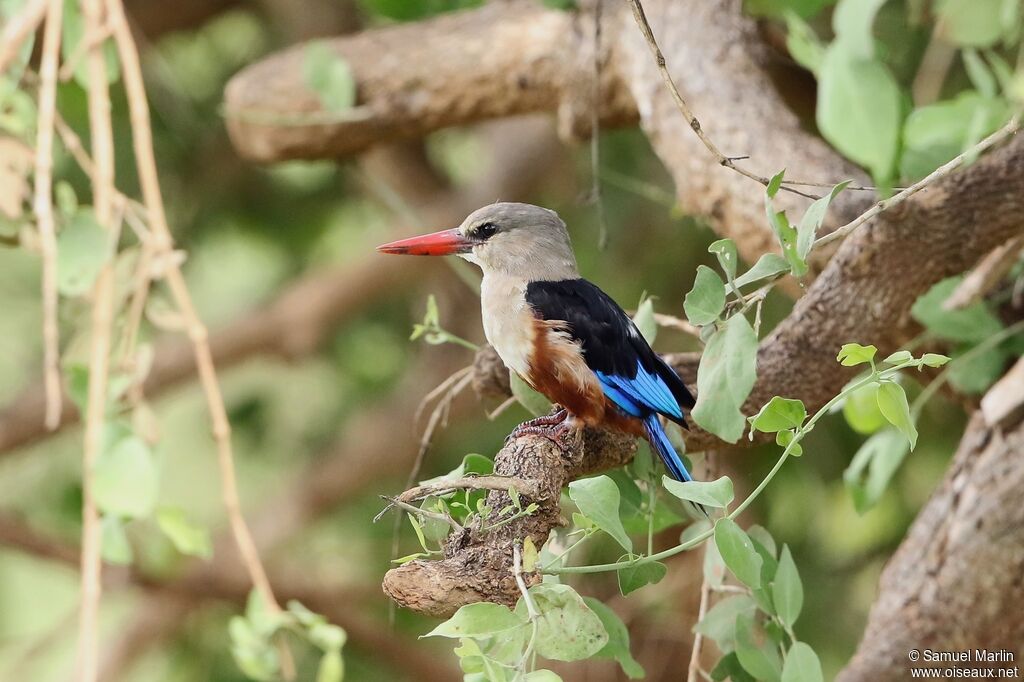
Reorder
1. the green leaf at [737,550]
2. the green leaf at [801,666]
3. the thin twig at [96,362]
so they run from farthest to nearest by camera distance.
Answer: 1. the thin twig at [96,362]
2. the green leaf at [801,666]
3. the green leaf at [737,550]

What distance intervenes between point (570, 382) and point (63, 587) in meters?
3.23

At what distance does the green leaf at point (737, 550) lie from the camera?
43.6 inches

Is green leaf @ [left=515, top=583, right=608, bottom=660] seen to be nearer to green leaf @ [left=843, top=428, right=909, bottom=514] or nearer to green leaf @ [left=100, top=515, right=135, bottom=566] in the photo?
green leaf @ [left=100, top=515, right=135, bottom=566]

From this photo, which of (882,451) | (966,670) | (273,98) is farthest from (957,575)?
(273,98)

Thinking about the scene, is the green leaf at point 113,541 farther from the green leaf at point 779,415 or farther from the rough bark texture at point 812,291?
the green leaf at point 779,415

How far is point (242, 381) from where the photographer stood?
13.2 ft

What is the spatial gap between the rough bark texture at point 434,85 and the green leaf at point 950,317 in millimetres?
782

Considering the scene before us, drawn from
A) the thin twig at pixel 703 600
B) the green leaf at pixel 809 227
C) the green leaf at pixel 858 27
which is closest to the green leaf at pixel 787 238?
the green leaf at pixel 809 227

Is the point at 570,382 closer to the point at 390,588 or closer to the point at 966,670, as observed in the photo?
the point at 390,588

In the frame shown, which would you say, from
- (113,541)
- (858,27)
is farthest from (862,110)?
(113,541)

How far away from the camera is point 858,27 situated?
163 centimetres

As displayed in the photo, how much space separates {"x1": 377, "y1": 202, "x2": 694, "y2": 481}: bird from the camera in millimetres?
1500

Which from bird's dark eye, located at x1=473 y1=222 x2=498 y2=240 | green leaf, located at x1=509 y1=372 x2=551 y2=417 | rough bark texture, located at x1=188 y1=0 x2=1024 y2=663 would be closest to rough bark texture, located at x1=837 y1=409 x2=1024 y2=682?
rough bark texture, located at x1=188 y1=0 x2=1024 y2=663

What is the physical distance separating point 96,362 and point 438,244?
1.89 ft
